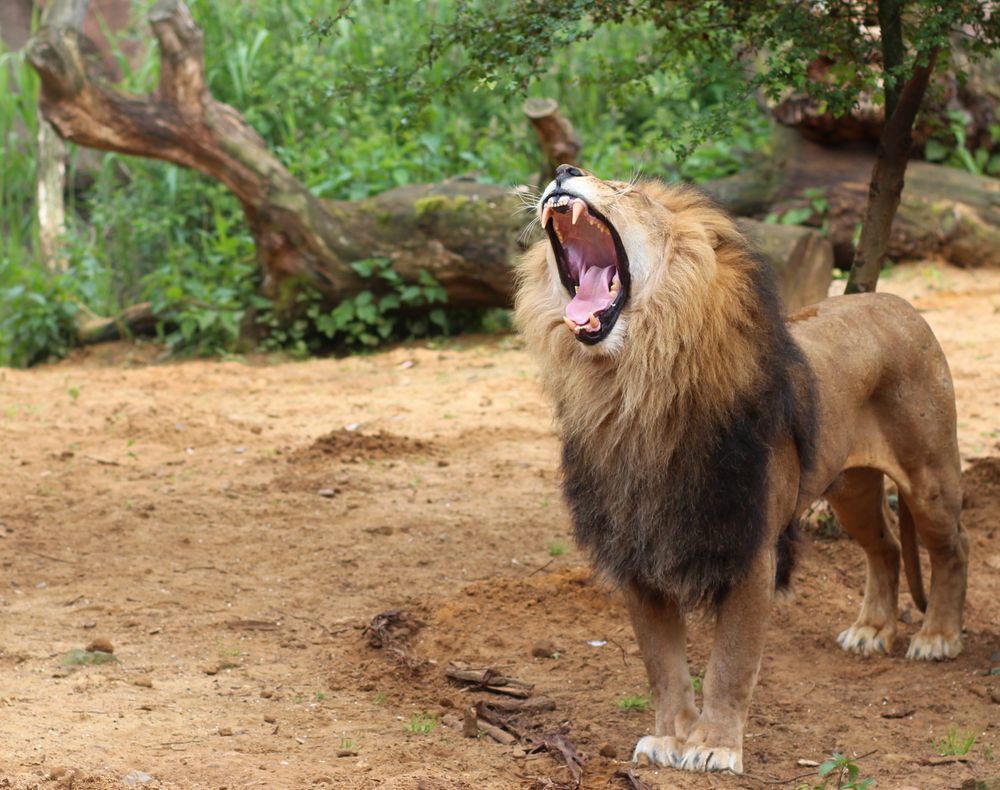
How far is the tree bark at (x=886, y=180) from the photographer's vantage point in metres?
5.63

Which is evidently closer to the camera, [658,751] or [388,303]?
[658,751]

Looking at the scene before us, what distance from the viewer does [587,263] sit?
399cm

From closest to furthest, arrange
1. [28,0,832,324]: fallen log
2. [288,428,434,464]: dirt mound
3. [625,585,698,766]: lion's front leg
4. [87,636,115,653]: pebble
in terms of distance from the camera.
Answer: [625,585,698,766]: lion's front leg < [87,636,115,653]: pebble < [288,428,434,464]: dirt mound < [28,0,832,324]: fallen log

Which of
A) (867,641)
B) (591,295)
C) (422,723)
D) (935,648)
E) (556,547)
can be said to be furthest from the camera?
(556,547)

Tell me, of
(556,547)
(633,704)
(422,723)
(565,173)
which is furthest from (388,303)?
(565,173)

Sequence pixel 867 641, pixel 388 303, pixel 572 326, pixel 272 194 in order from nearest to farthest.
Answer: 1. pixel 572 326
2. pixel 867 641
3. pixel 272 194
4. pixel 388 303

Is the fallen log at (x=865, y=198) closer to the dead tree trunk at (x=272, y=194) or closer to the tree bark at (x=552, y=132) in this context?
the tree bark at (x=552, y=132)

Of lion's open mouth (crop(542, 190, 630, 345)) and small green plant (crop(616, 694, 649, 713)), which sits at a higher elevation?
lion's open mouth (crop(542, 190, 630, 345))

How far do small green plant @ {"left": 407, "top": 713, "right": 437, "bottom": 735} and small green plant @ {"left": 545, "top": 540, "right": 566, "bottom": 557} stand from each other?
5.93ft

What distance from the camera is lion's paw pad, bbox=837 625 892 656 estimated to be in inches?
205

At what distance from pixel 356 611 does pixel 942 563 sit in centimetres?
231

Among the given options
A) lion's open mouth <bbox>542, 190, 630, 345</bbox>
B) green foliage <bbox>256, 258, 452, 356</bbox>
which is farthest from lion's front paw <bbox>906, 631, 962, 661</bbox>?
green foliage <bbox>256, 258, 452, 356</bbox>

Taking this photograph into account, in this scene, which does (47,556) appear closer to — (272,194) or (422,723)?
(422,723)

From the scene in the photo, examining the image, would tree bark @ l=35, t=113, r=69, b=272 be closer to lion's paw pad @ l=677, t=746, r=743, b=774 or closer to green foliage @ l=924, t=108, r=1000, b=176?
green foliage @ l=924, t=108, r=1000, b=176
